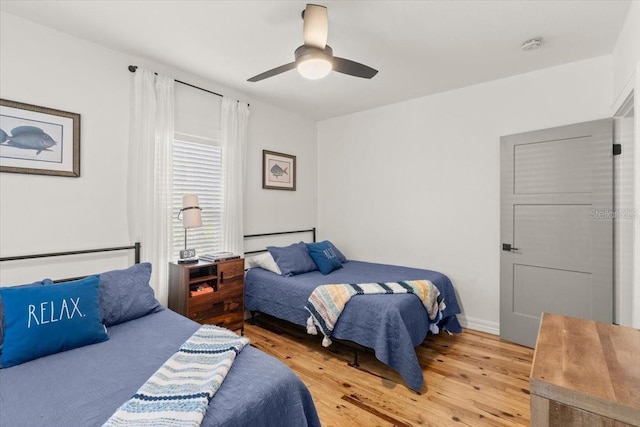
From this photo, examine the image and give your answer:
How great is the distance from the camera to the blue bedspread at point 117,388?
124cm

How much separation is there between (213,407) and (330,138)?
4120 millimetres

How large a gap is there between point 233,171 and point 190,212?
847 mm

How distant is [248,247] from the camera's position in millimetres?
3934

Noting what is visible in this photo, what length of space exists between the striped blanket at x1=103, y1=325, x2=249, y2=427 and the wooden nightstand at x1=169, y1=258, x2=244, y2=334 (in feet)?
3.66

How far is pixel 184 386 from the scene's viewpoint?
137 cm

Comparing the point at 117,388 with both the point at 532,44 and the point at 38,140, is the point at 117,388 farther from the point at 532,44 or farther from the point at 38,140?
the point at 532,44

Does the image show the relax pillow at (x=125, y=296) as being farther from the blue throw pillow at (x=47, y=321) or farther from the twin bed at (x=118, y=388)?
the twin bed at (x=118, y=388)

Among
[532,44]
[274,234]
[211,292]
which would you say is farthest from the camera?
[274,234]

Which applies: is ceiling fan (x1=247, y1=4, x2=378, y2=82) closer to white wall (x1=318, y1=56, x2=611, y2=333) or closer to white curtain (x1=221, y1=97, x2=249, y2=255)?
white curtain (x1=221, y1=97, x2=249, y2=255)

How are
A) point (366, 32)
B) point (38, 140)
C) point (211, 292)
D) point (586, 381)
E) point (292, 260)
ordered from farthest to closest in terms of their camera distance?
point (292, 260)
point (211, 292)
point (366, 32)
point (38, 140)
point (586, 381)

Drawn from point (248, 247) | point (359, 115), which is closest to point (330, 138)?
point (359, 115)

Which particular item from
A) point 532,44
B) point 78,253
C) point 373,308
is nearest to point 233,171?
point 78,253

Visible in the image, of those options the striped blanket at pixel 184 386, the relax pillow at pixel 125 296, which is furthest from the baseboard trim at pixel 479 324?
the relax pillow at pixel 125 296

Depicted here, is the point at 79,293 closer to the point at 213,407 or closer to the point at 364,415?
the point at 213,407
